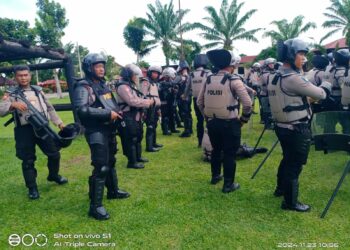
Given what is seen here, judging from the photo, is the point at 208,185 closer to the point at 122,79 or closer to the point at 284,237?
the point at 284,237

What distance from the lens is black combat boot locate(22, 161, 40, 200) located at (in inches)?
207

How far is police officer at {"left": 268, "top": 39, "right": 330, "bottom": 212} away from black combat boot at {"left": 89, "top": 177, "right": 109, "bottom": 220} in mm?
2390

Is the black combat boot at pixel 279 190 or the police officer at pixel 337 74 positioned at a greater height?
the police officer at pixel 337 74

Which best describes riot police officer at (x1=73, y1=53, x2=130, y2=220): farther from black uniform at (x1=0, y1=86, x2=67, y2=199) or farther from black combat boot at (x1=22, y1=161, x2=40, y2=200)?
black combat boot at (x1=22, y1=161, x2=40, y2=200)

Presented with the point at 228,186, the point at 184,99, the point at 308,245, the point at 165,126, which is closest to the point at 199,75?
the point at 184,99

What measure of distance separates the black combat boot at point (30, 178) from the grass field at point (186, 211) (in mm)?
134

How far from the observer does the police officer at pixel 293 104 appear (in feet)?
13.1

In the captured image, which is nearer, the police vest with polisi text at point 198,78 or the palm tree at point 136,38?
the police vest with polisi text at point 198,78

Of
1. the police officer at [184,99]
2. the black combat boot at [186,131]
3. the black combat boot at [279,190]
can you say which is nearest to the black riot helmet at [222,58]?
the black combat boot at [279,190]

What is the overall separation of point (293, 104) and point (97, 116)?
2405 mm

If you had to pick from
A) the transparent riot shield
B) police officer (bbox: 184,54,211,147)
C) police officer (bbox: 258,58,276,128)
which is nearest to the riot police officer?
the transparent riot shield

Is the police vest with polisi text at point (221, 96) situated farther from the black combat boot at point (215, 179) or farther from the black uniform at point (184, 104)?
the black uniform at point (184, 104)

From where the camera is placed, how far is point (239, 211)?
4.46 m

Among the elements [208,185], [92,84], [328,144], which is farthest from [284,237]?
[92,84]
